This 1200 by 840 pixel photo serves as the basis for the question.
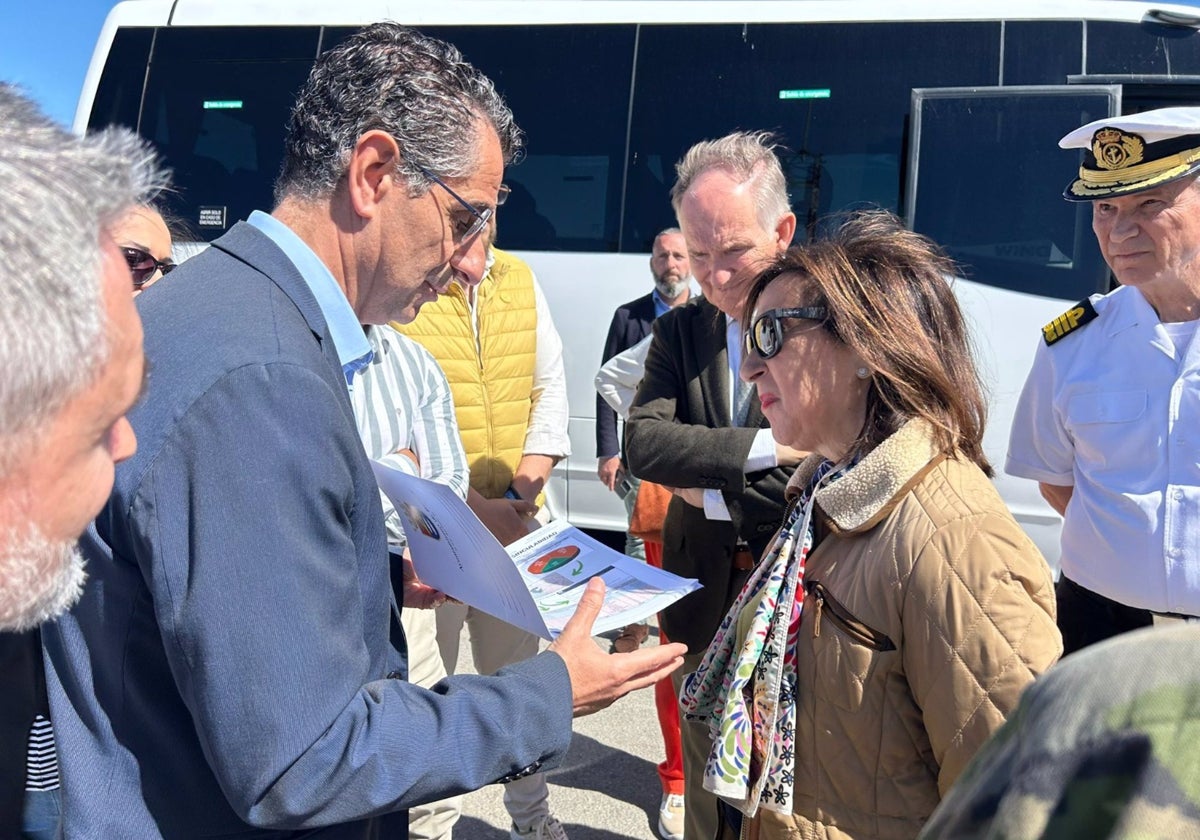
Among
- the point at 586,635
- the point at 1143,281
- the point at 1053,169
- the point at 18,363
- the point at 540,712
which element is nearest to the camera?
the point at 18,363

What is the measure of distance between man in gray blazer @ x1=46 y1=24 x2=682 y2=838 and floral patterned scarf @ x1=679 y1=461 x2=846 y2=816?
282 millimetres

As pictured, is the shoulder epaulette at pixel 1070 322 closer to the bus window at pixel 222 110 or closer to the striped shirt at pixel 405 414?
the striped shirt at pixel 405 414

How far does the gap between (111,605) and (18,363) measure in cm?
55

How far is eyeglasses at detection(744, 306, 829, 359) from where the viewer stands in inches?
74.2

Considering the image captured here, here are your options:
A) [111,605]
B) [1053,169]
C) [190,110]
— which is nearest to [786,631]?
[111,605]

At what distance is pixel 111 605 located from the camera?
4.09ft

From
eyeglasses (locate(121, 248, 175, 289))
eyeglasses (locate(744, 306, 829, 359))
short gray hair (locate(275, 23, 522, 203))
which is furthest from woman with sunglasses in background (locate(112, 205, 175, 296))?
eyeglasses (locate(744, 306, 829, 359))

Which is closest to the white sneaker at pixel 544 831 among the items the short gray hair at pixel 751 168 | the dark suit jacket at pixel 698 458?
the dark suit jacket at pixel 698 458

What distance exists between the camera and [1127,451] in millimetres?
2488

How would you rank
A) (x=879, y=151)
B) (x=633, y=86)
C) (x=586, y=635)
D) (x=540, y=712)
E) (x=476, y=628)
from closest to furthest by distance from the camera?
(x=540, y=712)
(x=586, y=635)
(x=476, y=628)
(x=879, y=151)
(x=633, y=86)

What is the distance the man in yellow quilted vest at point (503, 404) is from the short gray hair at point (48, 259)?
7.84ft

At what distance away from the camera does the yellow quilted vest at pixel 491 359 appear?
3480mm

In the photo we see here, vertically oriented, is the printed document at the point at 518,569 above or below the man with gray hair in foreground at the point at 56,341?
below

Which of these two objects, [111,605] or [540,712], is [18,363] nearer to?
[111,605]
